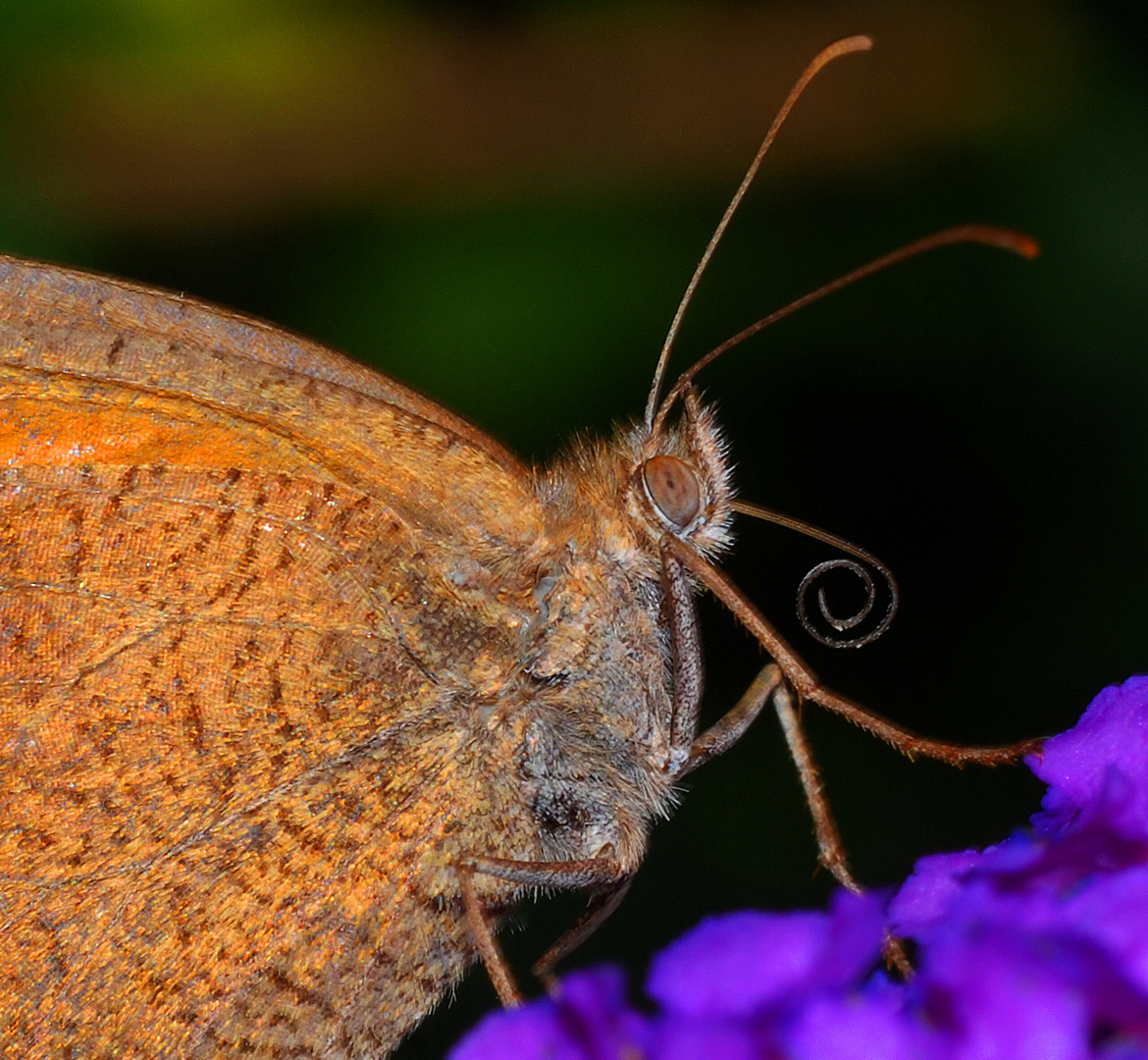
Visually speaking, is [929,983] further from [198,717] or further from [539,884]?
[198,717]

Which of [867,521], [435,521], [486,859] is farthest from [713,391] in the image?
[486,859]

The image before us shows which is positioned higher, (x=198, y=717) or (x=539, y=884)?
(x=198, y=717)

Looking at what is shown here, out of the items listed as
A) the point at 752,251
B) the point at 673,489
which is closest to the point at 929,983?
the point at 673,489

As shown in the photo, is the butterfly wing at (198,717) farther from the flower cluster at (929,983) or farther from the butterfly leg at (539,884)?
the flower cluster at (929,983)

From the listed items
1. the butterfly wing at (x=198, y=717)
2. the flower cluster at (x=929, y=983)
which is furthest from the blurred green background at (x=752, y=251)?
the flower cluster at (x=929, y=983)

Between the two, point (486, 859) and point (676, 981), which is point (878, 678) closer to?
point (486, 859)

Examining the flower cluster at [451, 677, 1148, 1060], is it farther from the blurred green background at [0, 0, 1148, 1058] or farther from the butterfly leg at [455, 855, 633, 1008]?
the blurred green background at [0, 0, 1148, 1058]

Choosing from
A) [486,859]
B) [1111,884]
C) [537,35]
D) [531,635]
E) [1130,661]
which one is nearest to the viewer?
[1111,884]
